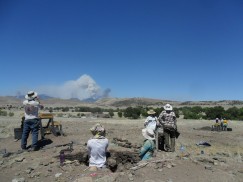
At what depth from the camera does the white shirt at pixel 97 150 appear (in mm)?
7062

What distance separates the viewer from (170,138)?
10.2m

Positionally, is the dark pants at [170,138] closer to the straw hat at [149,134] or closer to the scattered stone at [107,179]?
the straw hat at [149,134]

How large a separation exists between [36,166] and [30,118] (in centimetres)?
207

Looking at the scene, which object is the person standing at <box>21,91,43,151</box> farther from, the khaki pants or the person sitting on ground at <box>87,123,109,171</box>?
the khaki pants

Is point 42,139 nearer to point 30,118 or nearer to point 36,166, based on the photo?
point 30,118

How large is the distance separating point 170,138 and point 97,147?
3.85 m

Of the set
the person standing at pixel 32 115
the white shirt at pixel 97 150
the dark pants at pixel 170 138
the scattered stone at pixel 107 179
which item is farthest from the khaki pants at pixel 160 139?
the scattered stone at pixel 107 179

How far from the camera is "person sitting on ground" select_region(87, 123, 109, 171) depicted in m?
7.05

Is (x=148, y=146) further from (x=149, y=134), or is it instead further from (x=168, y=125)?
(x=168, y=125)

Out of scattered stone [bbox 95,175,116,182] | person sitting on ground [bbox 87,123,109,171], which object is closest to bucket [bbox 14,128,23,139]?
person sitting on ground [bbox 87,123,109,171]

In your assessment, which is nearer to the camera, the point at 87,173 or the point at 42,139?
the point at 87,173

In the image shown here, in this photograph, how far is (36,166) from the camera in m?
7.84

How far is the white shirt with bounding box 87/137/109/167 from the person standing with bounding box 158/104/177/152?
3397 mm

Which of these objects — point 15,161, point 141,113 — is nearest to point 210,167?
point 15,161
